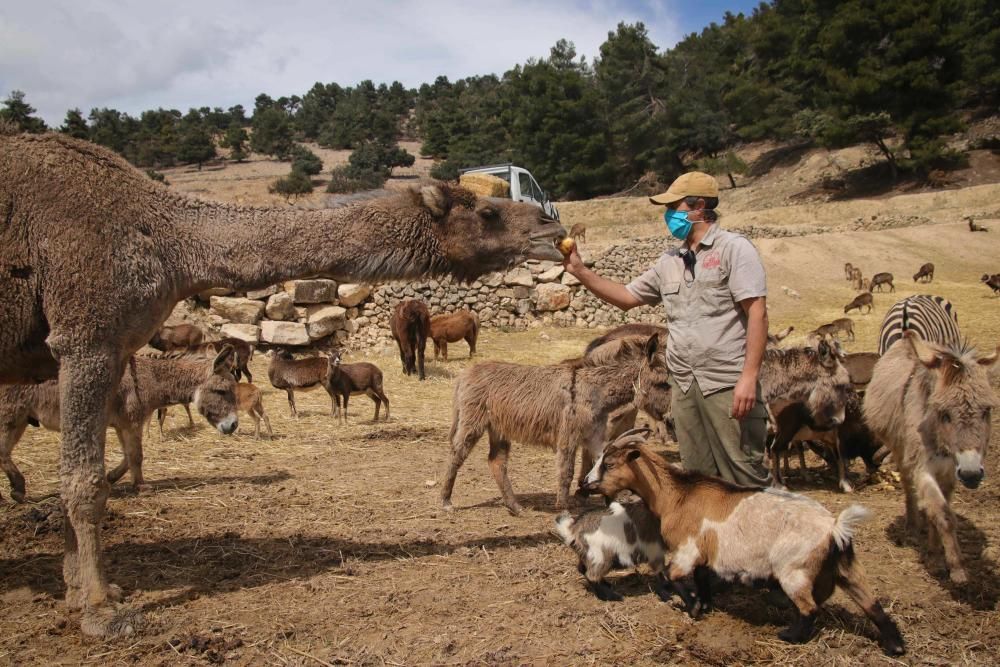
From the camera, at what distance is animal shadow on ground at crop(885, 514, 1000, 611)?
4.35 metres

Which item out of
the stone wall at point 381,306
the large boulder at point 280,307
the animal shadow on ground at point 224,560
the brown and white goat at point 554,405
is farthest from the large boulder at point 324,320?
the animal shadow on ground at point 224,560

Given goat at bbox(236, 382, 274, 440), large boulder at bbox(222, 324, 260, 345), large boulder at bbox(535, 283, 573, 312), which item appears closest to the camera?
goat at bbox(236, 382, 274, 440)

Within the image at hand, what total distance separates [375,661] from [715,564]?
1.96m

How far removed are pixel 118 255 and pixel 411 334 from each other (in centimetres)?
1045

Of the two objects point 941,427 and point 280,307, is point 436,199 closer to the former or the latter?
point 941,427

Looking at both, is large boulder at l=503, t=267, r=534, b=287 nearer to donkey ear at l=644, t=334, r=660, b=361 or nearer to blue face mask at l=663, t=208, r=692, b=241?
donkey ear at l=644, t=334, r=660, b=361

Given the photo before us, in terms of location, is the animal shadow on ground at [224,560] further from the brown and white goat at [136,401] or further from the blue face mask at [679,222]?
the blue face mask at [679,222]

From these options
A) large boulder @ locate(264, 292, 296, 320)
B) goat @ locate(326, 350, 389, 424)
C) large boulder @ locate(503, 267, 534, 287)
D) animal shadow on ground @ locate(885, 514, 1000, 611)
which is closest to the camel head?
animal shadow on ground @ locate(885, 514, 1000, 611)

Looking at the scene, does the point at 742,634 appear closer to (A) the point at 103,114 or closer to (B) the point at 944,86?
(B) the point at 944,86

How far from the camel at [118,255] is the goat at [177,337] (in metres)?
10.3

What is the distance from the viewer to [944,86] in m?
37.3

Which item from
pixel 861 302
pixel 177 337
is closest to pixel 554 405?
pixel 177 337

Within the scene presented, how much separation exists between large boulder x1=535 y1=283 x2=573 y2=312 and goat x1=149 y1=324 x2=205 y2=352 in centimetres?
907

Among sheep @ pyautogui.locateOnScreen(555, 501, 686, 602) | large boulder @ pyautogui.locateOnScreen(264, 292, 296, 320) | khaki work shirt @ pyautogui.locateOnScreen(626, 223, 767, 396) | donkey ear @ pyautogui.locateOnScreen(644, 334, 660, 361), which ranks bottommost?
sheep @ pyautogui.locateOnScreen(555, 501, 686, 602)
